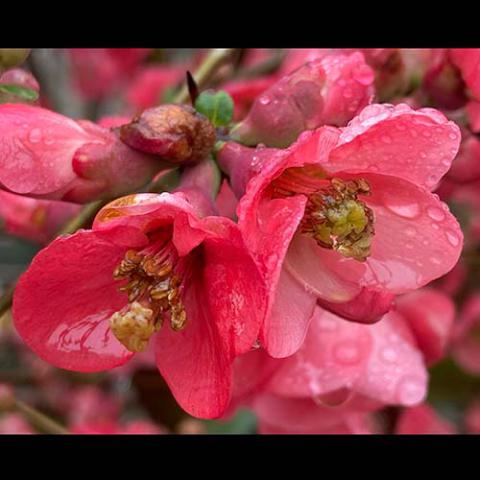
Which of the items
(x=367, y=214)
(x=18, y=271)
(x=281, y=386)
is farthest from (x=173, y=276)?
(x=18, y=271)

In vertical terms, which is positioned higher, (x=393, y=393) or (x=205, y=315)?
(x=205, y=315)

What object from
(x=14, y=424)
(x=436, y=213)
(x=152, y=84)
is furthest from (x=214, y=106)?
(x=14, y=424)

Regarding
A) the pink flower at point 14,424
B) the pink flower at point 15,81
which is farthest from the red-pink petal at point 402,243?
the pink flower at point 14,424

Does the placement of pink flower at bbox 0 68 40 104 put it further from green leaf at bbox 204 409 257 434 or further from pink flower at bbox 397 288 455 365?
green leaf at bbox 204 409 257 434

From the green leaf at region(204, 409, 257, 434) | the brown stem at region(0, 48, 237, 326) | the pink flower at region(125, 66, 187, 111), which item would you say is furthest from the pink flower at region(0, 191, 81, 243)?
the green leaf at region(204, 409, 257, 434)

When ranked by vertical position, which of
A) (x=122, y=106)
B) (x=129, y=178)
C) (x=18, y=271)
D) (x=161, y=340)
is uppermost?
(x=129, y=178)

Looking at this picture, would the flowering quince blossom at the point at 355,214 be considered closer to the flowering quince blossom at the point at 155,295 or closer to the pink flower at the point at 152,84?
the flowering quince blossom at the point at 155,295

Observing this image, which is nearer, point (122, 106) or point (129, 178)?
point (129, 178)

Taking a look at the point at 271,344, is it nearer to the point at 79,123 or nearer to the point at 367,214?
the point at 367,214
